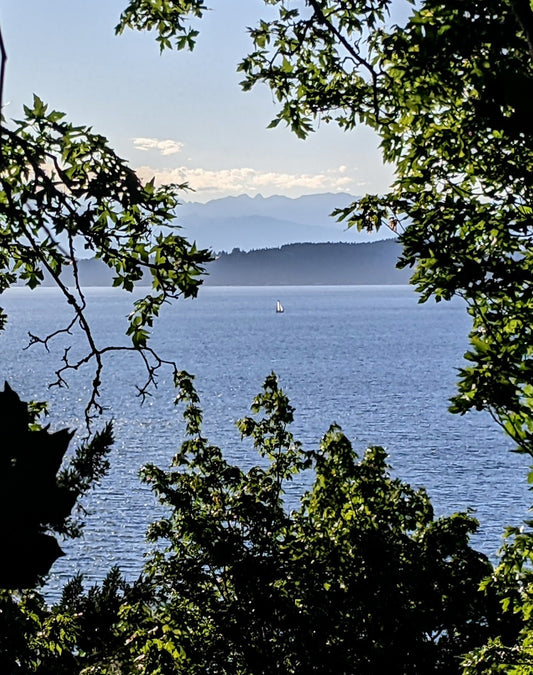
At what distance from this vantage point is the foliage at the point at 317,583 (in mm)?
10859

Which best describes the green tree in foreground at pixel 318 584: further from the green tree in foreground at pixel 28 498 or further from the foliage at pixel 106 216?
the green tree in foreground at pixel 28 498


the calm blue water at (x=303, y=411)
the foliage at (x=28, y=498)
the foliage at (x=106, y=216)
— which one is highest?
the foliage at (x=106, y=216)

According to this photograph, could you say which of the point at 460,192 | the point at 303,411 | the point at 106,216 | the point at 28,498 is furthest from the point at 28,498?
A: the point at 303,411

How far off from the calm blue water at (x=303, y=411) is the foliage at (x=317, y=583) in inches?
93.9

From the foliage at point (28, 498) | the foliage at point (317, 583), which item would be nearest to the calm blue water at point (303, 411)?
the foliage at point (28, 498)

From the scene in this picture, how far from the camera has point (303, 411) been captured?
52.0 metres

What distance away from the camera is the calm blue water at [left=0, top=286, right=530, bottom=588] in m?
30.3

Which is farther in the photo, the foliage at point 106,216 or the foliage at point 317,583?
the foliage at point 317,583

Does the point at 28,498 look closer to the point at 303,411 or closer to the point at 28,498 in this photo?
the point at 28,498

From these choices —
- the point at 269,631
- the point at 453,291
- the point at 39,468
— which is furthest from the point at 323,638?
the point at 39,468

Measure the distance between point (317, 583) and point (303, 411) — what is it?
1605 inches

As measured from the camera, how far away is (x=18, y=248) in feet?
18.4

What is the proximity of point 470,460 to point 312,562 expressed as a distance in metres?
30.3

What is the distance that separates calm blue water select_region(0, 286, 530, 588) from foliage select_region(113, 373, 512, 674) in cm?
238
